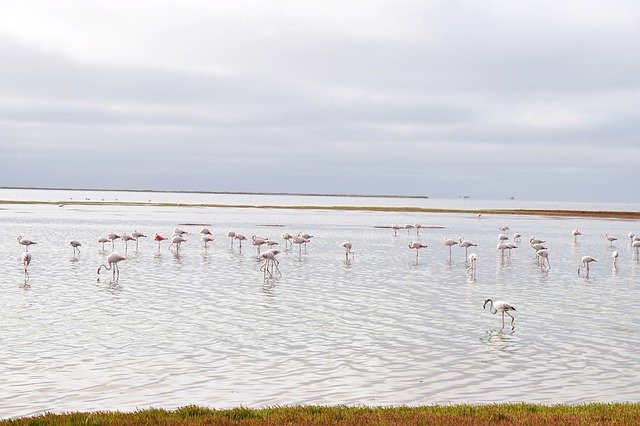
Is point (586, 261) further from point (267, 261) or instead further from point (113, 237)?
point (113, 237)

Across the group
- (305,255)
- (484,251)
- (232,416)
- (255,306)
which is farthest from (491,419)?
(484,251)

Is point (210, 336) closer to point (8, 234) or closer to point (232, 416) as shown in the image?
point (232, 416)

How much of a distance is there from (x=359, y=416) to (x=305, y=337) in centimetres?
797

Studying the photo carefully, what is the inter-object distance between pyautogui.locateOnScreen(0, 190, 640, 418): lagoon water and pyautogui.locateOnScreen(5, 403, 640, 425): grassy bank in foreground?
4.74 ft

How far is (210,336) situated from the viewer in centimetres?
1991

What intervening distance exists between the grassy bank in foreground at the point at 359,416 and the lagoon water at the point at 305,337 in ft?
4.74

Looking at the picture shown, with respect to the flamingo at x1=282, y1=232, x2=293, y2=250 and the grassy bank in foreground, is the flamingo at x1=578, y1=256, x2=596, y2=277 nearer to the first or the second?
the flamingo at x1=282, y1=232, x2=293, y2=250

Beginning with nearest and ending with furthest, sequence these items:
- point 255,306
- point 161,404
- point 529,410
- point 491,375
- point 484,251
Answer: point 529,410, point 161,404, point 491,375, point 255,306, point 484,251

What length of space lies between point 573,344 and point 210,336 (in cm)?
916

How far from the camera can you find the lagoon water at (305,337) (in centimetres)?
1485

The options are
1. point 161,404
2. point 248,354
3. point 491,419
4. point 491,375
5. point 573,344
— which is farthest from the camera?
point 573,344

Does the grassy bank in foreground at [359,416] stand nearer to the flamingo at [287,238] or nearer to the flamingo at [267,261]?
the flamingo at [267,261]

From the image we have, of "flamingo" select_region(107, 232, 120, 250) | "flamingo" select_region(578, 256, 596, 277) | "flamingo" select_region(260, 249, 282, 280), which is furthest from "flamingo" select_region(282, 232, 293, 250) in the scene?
"flamingo" select_region(578, 256, 596, 277)

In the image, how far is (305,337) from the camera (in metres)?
19.9
